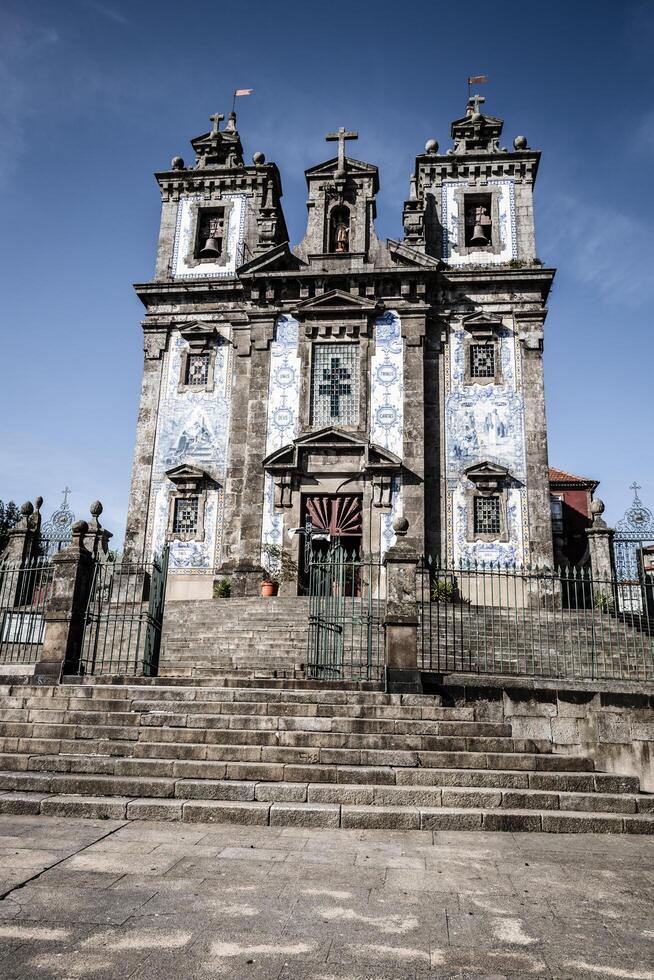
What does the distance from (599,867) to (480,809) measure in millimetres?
1476

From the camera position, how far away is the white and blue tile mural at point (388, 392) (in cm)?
2050

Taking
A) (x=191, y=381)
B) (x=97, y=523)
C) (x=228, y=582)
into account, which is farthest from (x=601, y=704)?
(x=191, y=381)

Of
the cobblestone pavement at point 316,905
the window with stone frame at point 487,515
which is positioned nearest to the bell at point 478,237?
the window with stone frame at point 487,515

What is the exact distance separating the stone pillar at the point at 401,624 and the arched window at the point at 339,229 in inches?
594

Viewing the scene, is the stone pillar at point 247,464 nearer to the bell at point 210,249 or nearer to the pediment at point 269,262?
the pediment at point 269,262

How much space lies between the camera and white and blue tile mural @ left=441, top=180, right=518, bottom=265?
22656mm

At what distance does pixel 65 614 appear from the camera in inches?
432

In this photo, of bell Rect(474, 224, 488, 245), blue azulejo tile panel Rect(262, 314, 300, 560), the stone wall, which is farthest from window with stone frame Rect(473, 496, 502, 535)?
the stone wall

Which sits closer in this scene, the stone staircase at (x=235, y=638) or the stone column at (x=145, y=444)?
the stone staircase at (x=235, y=638)

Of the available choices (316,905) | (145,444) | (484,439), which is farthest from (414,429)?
(316,905)

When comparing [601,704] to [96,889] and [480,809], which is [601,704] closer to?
[480,809]

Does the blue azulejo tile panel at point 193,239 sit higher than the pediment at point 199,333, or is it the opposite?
the blue azulejo tile panel at point 193,239

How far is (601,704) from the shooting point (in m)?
10.6

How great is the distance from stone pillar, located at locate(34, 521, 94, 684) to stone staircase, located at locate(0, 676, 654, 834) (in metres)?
0.94
